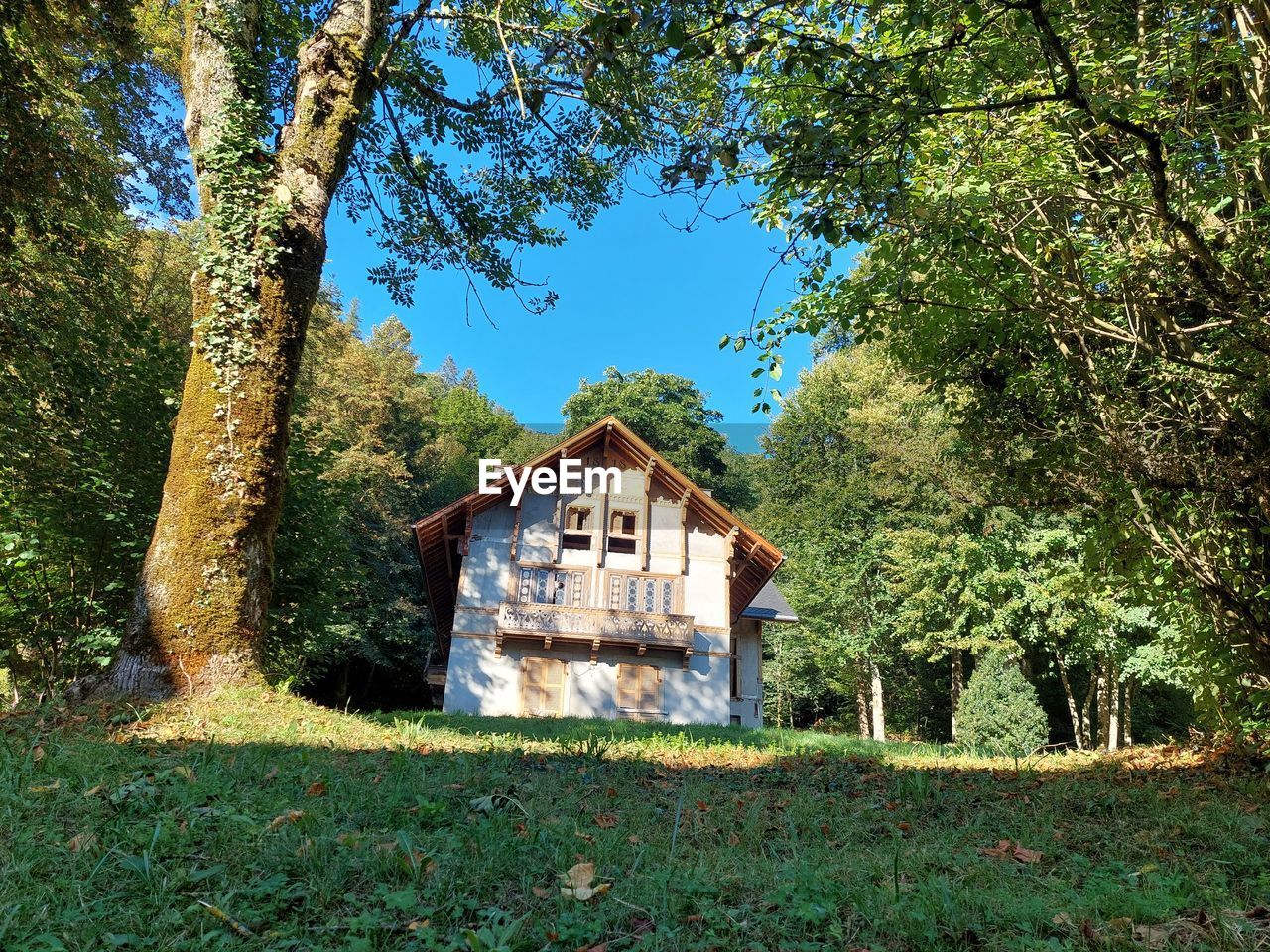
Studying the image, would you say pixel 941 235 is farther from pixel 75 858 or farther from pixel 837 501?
pixel 837 501

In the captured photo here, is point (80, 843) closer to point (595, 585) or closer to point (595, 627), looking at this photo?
point (595, 627)

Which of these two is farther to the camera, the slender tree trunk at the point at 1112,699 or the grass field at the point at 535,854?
the slender tree trunk at the point at 1112,699

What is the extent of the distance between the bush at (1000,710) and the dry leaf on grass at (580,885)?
20.1 metres

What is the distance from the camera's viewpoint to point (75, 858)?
96.6 inches

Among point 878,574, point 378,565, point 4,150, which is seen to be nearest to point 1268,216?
point 4,150

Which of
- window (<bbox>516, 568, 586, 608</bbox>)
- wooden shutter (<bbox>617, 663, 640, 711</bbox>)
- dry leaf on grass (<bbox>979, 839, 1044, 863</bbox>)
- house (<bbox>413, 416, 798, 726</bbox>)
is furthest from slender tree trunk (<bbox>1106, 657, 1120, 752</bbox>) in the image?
dry leaf on grass (<bbox>979, 839, 1044, 863</bbox>)

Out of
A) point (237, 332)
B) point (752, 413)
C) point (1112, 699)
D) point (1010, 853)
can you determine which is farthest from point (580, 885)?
point (1112, 699)

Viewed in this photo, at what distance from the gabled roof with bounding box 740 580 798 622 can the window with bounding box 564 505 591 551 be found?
595 cm

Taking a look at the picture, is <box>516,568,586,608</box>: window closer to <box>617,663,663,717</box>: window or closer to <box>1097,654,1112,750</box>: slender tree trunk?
<box>617,663,663,717</box>: window

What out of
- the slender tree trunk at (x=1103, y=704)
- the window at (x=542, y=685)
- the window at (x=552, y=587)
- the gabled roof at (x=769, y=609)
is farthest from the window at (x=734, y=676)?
the slender tree trunk at (x=1103, y=704)

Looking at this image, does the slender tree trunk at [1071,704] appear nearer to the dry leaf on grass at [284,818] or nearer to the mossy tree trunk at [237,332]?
the mossy tree trunk at [237,332]

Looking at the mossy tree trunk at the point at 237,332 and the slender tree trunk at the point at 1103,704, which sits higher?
the mossy tree trunk at the point at 237,332

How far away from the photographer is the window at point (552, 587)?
19609 mm

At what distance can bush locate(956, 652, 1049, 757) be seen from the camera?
20.0 m
